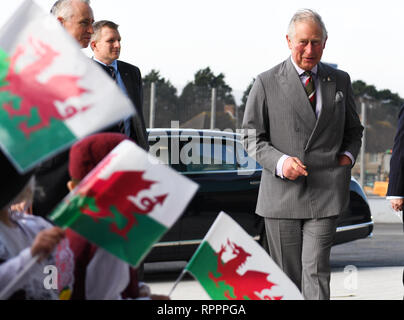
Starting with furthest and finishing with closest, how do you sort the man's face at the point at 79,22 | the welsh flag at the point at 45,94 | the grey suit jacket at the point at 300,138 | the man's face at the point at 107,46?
1. the man's face at the point at 107,46
2. the grey suit jacket at the point at 300,138
3. the man's face at the point at 79,22
4. the welsh flag at the point at 45,94

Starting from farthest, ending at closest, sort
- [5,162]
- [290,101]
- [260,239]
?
[260,239] < [290,101] < [5,162]

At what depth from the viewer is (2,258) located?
2422 millimetres

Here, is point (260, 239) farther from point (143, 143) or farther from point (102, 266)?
point (102, 266)

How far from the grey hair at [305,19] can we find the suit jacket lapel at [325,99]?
0.73 ft

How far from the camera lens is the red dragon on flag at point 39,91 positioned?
2191 mm

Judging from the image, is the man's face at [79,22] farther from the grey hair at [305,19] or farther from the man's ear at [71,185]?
the man's ear at [71,185]

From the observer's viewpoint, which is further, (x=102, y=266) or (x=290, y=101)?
(x=290, y=101)

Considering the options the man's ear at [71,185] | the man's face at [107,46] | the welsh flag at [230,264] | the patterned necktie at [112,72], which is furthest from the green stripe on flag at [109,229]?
the man's face at [107,46]

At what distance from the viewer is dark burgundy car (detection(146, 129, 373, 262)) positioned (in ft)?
26.6

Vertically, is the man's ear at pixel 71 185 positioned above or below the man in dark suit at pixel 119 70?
below

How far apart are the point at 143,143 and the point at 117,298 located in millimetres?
2352

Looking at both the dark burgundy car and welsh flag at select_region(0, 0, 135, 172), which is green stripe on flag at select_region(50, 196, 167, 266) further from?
the dark burgundy car

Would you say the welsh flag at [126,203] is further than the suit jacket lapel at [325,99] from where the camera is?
No
